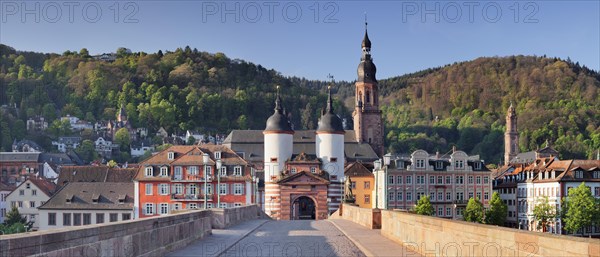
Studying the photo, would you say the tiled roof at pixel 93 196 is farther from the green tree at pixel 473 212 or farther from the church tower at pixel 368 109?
the church tower at pixel 368 109

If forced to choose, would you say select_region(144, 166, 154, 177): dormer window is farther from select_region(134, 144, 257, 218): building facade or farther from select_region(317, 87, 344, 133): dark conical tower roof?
select_region(317, 87, 344, 133): dark conical tower roof

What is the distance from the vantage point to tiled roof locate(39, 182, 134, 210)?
99.4 meters

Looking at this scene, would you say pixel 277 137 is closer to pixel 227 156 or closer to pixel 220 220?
pixel 227 156

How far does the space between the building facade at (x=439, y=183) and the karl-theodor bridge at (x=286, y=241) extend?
239ft

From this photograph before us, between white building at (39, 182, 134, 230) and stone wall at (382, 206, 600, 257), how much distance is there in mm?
77685

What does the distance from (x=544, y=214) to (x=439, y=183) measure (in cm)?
1597

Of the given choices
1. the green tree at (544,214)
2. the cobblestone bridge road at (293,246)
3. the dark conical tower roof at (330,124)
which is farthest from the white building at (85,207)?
the cobblestone bridge road at (293,246)

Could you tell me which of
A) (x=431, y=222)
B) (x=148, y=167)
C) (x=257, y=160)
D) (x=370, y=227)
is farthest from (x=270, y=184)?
(x=431, y=222)

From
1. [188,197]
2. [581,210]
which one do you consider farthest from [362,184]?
[581,210]

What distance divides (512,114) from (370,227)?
14726 cm

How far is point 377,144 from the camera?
463 ft

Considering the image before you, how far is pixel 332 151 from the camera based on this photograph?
90812 millimetres

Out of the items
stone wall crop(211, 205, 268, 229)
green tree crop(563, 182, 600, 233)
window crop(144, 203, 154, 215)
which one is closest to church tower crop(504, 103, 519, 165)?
green tree crop(563, 182, 600, 233)

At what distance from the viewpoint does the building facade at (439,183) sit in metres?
110
